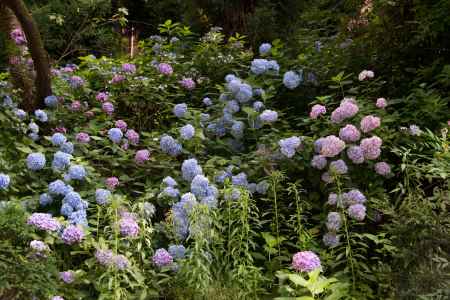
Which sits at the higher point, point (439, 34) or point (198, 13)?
point (439, 34)

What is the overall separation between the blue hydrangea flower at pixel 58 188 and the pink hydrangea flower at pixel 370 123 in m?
1.75

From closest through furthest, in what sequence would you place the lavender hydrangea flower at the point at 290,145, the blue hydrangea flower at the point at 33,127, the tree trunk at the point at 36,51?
the lavender hydrangea flower at the point at 290,145 < the blue hydrangea flower at the point at 33,127 < the tree trunk at the point at 36,51

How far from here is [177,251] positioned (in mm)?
3170

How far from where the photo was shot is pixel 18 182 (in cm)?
359

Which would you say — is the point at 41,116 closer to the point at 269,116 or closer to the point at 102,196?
the point at 102,196

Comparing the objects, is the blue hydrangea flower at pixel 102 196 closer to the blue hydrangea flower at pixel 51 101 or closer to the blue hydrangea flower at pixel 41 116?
the blue hydrangea flower at pixel 41 116

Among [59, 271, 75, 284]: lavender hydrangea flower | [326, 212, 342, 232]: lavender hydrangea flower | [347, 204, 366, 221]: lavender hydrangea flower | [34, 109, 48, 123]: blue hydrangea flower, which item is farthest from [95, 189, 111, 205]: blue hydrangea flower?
[347, 204, 366, 221]: lavender hydrangea flower

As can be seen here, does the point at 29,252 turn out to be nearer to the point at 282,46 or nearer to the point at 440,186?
the point at 440,186

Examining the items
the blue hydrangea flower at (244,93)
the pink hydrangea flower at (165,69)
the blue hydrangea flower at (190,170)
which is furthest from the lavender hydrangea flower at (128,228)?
the pink hydrangea flower at (165,69)

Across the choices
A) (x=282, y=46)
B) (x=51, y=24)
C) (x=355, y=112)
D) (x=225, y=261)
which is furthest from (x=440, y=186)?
(x=51, y=24)

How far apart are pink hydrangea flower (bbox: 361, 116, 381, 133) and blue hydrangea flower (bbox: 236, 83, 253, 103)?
1.07 m

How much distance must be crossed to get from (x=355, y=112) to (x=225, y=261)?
1.27 meters

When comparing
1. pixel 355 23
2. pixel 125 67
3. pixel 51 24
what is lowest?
pixel 51 24

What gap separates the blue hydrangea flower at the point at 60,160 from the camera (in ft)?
11.8
